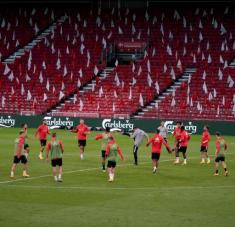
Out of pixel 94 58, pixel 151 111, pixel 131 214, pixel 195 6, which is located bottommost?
pixel 131 214

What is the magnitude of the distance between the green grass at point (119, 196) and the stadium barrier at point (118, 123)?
19018mm

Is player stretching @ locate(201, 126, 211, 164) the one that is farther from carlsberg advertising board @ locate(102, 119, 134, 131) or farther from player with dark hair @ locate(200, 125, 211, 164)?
carlsberg advertising board @ locate(102, 119, 134, 131)

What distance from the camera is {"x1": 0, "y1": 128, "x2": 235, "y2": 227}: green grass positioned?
2233 centimetres

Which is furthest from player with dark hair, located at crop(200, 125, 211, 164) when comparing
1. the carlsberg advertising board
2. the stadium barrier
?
the carlsberg advertising board

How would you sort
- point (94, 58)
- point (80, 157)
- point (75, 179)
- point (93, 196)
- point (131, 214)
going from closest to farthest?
point (131, 214) < point (93, 196) < point (75, 179) < point (80, 157) < point (94, 58)

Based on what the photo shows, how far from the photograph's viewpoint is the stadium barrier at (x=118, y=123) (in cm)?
5862

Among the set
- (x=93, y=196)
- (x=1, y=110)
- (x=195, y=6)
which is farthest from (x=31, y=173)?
(x=195, y=6)

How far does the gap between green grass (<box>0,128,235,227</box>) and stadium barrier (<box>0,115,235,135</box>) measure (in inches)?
749

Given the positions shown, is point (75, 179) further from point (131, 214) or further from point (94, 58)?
point (94, 58)

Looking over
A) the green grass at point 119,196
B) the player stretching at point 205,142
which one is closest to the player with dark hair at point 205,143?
the player stretching at point 205,142

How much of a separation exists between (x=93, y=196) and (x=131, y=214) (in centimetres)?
392

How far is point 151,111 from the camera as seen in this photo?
62.9 metres

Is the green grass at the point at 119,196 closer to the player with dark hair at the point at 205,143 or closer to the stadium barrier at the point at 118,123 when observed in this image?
the player with dark hair at the point at 205,143

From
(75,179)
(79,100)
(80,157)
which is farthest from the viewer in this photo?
(79,100)
